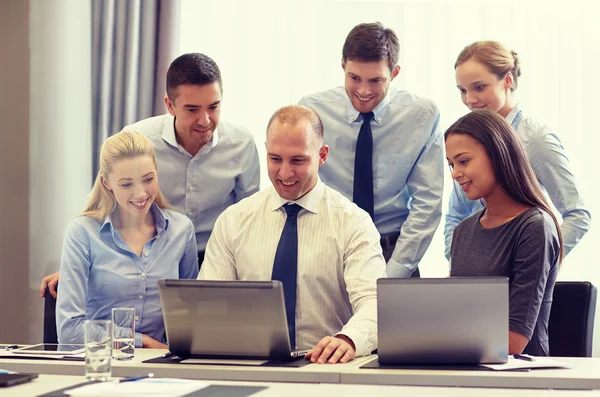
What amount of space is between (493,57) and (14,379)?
2214mm

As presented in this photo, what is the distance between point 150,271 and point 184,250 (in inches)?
6.4

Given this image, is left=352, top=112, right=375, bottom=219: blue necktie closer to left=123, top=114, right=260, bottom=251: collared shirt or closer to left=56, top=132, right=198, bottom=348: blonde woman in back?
left=123, top=114, right=260, bottom=251: collared shirt

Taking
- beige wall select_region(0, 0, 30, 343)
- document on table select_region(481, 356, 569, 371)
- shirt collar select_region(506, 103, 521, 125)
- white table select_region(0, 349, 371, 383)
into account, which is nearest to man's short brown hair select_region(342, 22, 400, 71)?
shirt collar select_region(506, 103, 521, 125)

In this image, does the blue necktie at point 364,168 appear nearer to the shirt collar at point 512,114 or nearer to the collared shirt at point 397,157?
the collared shirt at point 397,157

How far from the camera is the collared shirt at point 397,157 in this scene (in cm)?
342

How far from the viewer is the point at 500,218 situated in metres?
2.55

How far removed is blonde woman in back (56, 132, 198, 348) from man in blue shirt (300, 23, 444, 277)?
0.77 m

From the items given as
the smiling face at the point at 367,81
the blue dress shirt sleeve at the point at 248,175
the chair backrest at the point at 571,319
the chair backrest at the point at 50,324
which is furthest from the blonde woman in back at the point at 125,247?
the chair backrest at the point at 571,319

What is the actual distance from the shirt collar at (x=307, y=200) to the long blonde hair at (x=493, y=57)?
917 millimetres

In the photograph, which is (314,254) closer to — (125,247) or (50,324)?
(125,247)

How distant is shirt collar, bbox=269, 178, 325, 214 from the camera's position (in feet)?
9.27

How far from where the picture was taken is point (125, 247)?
2.94 metres

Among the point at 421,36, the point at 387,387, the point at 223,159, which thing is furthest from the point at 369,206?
the point at 387,387

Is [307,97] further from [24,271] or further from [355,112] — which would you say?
[24,271]
